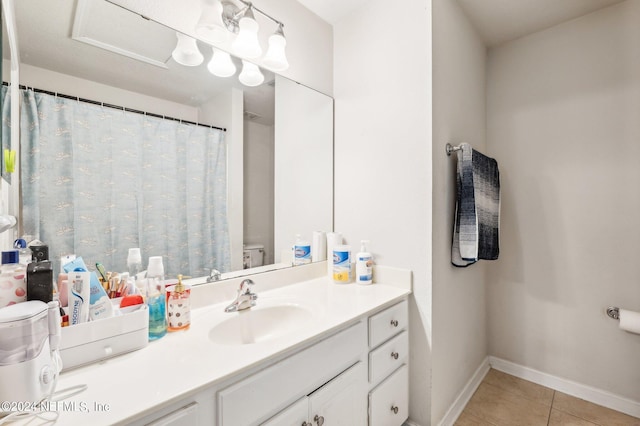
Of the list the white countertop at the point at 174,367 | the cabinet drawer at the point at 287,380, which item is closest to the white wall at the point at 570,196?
the white countertop at the point at 174,367

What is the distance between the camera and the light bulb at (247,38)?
48.5 inches

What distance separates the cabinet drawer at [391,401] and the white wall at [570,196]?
108 centimetres

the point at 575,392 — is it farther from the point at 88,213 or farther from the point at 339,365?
the point at 88,213

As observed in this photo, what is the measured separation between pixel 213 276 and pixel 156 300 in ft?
1.09

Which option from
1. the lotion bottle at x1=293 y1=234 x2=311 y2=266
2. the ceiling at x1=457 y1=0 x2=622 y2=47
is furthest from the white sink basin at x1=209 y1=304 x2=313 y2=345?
the ceiling at x1=457 y1=0 x2=622 y2=47

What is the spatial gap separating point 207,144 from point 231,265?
0.54 m

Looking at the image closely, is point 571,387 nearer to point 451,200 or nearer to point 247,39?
point 451,200

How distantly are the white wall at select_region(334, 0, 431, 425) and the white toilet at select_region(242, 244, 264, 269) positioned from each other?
51cm

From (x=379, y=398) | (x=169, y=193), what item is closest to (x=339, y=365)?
(x=379, y=398)

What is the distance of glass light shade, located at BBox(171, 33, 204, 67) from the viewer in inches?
45.8

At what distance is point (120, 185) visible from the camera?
1.02 meters

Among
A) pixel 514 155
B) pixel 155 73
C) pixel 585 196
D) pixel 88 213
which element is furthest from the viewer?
pixel 514 155

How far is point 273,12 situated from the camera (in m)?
1.46

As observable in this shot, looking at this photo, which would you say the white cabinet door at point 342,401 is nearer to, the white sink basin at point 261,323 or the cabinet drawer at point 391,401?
Answer: the cabinet drawer at point 391,401
